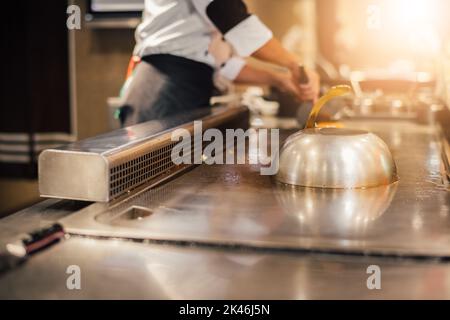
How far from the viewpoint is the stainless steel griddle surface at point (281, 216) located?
99cm

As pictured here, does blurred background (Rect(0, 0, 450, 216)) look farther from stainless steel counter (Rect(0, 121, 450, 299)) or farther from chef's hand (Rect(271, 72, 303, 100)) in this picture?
stainless steel counter (Rect(0, 121, 450, 299))

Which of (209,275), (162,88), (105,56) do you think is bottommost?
(209,275)

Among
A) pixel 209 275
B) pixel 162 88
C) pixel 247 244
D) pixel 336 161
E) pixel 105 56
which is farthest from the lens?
pixel 105 56

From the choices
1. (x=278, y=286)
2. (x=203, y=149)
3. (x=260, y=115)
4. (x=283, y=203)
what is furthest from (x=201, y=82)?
(x=278, y=286)

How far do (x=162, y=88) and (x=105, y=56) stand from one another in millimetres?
2062

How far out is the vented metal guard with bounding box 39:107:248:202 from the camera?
47.6 inches

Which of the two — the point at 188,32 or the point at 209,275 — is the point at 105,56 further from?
the point at 209,275

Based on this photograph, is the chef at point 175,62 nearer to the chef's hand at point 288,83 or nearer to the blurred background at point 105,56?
the chef's hand at point 288,83

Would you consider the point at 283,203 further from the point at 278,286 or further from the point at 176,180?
the point at 278,286

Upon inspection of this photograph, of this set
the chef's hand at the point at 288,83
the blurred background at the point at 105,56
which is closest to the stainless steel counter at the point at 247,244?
the chef's hand at the point at 288,83

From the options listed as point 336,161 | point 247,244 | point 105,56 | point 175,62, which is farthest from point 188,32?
point 105,56

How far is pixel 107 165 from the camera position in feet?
3.96

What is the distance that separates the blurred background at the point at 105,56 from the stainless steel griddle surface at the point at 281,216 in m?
1.82

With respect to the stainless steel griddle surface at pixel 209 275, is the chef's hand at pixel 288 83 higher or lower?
higher
